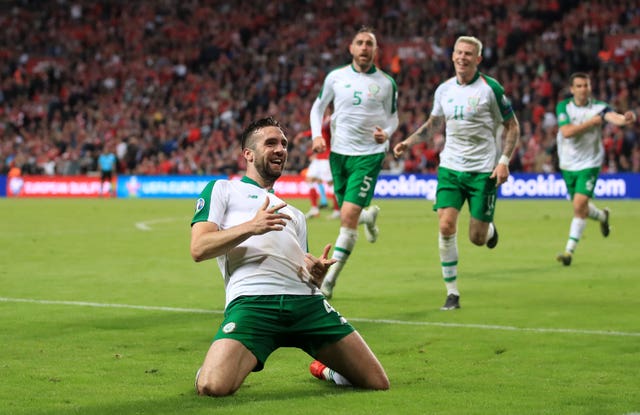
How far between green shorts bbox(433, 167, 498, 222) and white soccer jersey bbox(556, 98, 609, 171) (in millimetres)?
4601

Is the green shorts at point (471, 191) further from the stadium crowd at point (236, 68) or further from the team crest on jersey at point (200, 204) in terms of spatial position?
the stadium crowd at point (236, 68)

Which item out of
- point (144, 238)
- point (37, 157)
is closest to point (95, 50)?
point (37, 157)

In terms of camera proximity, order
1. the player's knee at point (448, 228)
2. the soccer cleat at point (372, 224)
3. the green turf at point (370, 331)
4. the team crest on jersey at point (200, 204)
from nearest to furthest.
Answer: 1. the green turf at point (370, 331)
2. the team crest on jersey at point (200, 204)
3. the player's knee at point (448, 228)
4. the soccer cleat at point (372, 224)

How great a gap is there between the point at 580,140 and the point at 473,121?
472 centimetres

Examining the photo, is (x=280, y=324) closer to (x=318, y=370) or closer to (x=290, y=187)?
(x=318, y=370)

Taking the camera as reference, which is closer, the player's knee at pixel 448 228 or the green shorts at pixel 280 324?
the green shorts at pixel 280 324

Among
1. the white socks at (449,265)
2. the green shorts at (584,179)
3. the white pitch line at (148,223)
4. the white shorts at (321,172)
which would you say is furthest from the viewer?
the white shorts at (321,172)

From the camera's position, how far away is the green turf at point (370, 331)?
5777 millimetres

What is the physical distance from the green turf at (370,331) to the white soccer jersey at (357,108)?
5.07 ft

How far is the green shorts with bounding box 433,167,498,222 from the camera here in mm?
10492

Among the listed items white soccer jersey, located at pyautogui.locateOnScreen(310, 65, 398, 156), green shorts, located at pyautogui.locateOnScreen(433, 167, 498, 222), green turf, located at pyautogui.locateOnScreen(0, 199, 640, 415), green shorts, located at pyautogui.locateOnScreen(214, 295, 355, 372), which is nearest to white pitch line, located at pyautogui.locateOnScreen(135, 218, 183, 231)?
green turf, located at pyautogui.locateOnScreen(0, 199, 640, 415)

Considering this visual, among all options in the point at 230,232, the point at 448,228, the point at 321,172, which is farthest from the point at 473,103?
the point at 321,172

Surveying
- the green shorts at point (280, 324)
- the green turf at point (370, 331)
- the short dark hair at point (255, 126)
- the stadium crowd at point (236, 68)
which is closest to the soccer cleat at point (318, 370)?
the green turf at point (370, 331)

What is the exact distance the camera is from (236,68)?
1781 inches
